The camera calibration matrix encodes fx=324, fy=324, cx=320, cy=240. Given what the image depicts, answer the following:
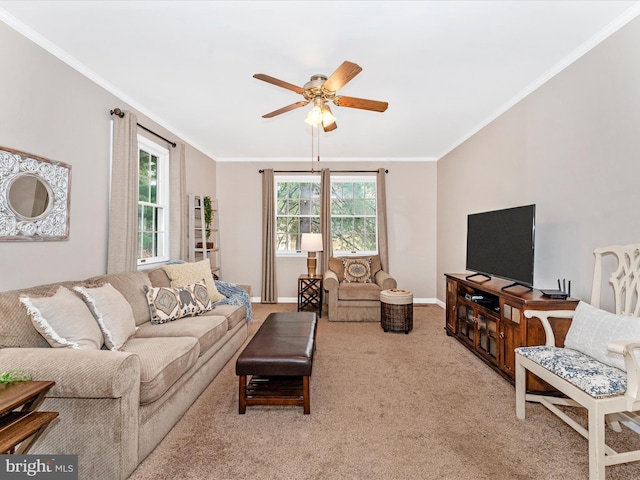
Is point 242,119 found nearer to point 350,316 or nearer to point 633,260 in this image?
point 350,316

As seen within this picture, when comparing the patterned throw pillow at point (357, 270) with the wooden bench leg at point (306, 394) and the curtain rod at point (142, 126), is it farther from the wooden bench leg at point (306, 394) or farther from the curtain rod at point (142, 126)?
the curtain rod at point (142, 126)

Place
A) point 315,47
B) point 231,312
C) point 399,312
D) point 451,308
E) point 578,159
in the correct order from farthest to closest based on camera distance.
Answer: point 399,312 → point 451,308 → point 231,312 → point 578,159 → point 315,47

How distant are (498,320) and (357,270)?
101 inches

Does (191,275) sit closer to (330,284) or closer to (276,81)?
(330,284)

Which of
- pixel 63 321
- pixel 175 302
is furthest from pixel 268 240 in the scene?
pixel 63 321

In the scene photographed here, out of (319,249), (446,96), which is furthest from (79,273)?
(446,96)

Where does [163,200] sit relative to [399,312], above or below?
above

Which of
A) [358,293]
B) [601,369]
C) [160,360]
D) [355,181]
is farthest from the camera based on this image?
[355,181]

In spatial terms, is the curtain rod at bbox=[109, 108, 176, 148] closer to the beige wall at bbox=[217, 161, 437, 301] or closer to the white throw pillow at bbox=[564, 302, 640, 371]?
the beige wall at bbox=[217, 161, 437, 301]

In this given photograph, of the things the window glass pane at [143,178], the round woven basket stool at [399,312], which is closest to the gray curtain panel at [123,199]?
the window glass pane at [143,178]

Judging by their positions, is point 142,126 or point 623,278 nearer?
point 623,278

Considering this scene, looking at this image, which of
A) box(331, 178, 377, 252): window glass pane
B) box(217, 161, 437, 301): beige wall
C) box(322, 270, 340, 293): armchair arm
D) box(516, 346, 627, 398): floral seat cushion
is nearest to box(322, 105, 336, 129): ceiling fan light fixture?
box(516, 346, 627, 398): floral seat cushion

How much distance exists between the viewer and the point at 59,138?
2574 millimetres

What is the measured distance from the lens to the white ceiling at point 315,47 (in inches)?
82.0
